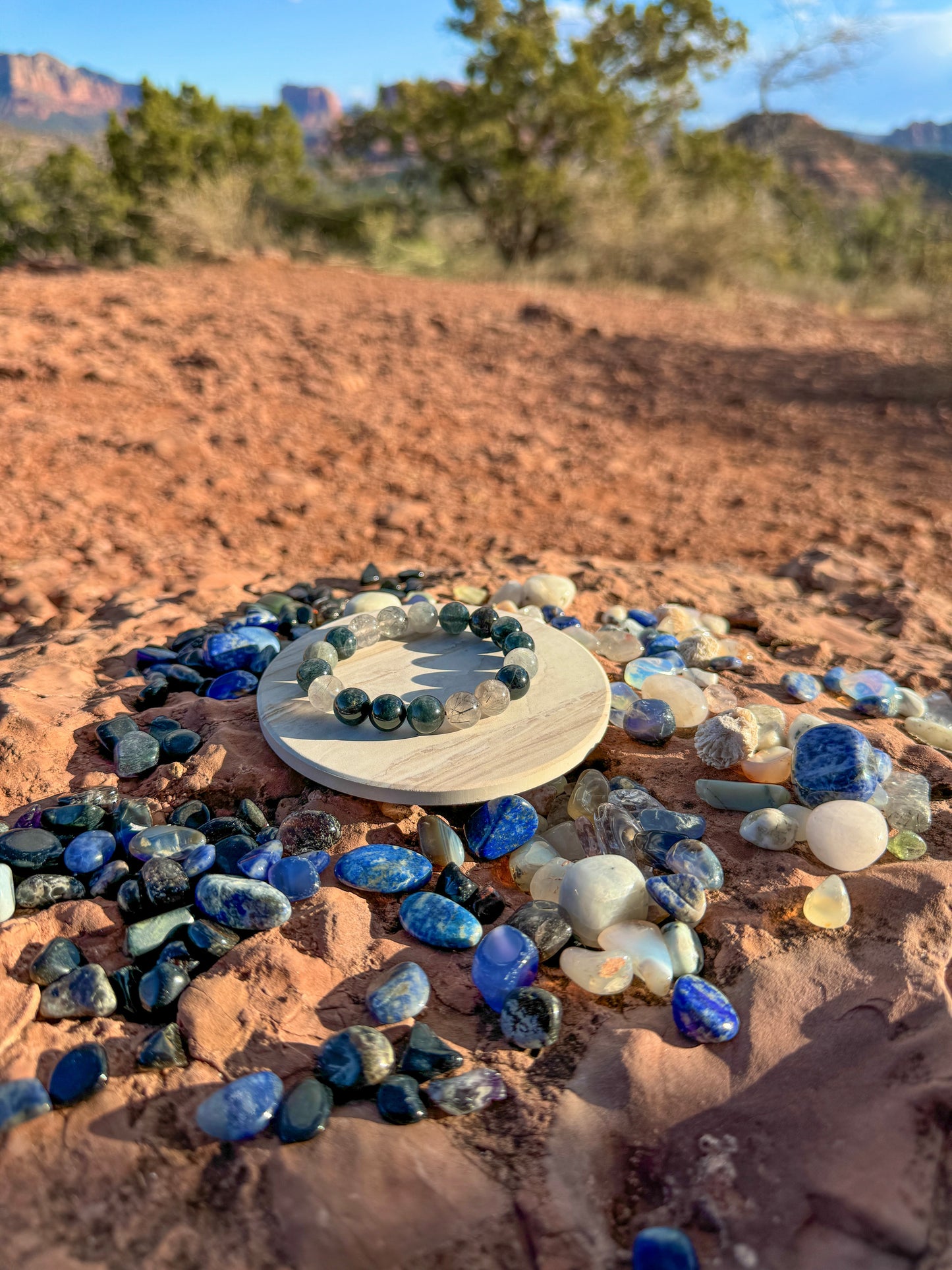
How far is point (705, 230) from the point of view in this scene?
29.8 feet

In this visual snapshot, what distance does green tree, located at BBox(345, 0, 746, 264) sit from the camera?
9344 mm

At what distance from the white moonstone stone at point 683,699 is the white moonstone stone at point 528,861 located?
57 centimetres

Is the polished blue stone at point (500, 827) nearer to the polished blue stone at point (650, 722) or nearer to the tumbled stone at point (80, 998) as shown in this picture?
the polished blue stone at point (650, 722)

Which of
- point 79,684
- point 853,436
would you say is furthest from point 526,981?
point 853,436

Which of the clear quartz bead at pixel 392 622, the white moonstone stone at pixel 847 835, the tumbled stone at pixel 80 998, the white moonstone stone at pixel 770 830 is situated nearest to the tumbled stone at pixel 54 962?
the tumbled stone at pixel 80 998

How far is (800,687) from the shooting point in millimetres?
2254

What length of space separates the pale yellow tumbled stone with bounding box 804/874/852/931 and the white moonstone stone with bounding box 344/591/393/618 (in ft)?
4.72

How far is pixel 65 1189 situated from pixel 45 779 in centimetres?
97

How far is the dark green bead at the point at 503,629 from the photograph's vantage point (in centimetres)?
218

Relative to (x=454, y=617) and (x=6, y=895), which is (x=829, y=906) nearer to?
(x=454, y=617)

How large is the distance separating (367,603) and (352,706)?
69 centimetres

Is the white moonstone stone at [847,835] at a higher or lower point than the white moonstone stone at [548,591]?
lower

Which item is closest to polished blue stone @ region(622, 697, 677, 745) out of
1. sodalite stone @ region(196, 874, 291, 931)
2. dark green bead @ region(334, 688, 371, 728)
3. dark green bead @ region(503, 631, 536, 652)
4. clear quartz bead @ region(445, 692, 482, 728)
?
dark green bead @ region(503, 631, 536, 652)

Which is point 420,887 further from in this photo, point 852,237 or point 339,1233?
point 852,237
